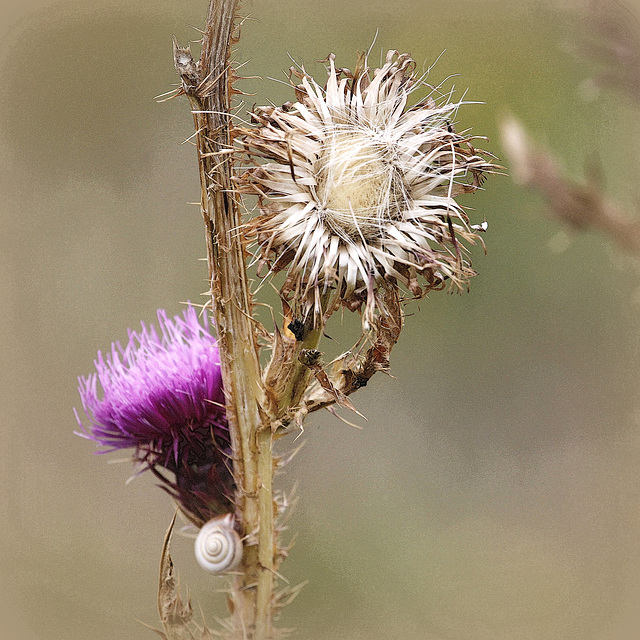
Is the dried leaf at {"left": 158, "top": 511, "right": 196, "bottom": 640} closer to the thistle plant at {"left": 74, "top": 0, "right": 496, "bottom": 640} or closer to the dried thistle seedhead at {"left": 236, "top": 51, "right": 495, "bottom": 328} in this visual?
the thistle plant at {"left": 74, "top": 0, "right": 496, "bottom": 640}

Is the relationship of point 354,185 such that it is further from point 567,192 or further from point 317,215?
point 567,192

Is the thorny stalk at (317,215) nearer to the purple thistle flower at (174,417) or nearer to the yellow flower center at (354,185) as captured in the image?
the yellow flower center at (354,185)

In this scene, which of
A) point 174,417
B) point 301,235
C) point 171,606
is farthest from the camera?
point 174,417

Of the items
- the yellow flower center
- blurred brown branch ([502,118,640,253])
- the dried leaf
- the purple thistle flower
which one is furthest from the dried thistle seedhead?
the dried leaf

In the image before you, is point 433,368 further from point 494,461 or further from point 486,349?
point 494,461

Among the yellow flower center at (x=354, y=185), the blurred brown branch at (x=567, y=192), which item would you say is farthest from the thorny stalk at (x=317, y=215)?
the blurred brown branch at (x=567, y=192)

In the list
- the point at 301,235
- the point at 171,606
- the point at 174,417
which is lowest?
the point at 171,606

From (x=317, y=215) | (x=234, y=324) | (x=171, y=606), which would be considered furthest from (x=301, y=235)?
(x=171, y=606)
